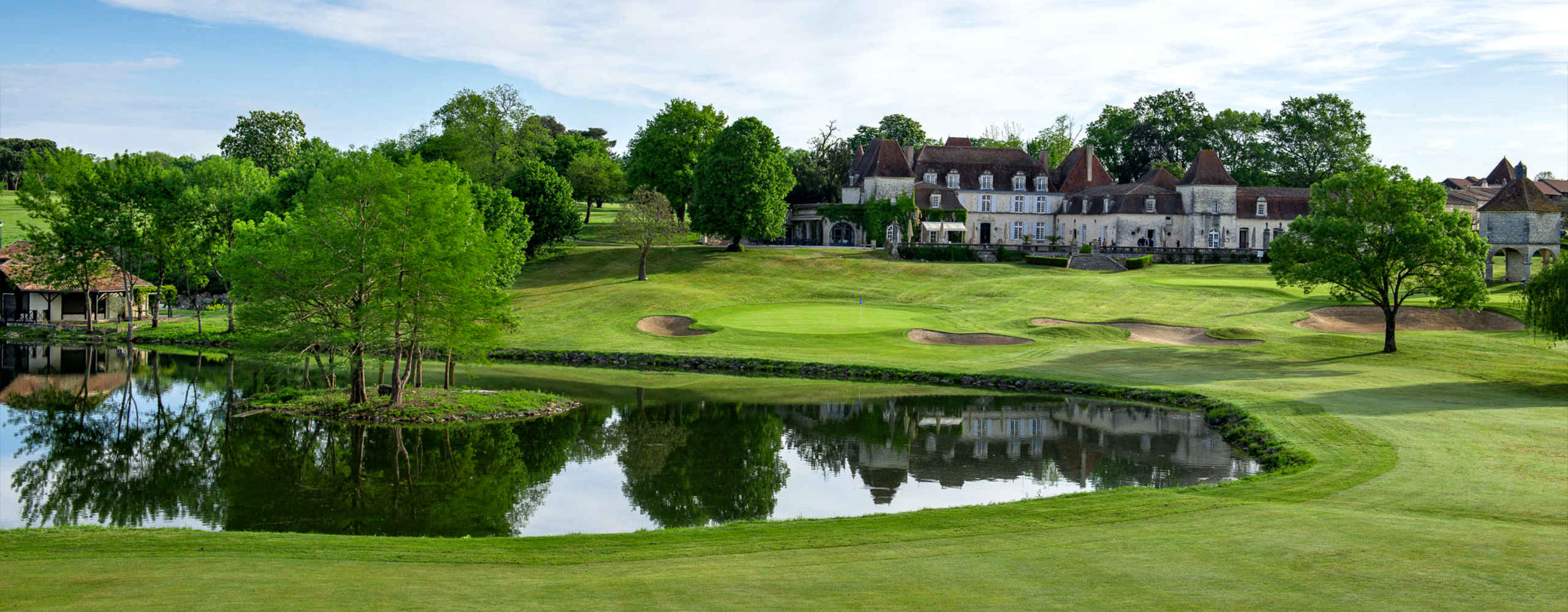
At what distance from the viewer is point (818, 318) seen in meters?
51.6

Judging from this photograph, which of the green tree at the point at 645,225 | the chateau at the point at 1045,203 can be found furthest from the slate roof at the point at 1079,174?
the green tree at the point at 645,225

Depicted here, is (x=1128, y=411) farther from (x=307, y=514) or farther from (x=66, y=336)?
(x=66, y=336)

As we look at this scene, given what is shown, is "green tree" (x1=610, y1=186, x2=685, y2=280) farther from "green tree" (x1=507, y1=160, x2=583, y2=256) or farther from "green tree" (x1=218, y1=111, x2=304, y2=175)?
"green tree" (x1=218, y1=111, x2=304, y2=175)

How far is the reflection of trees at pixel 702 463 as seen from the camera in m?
20.2

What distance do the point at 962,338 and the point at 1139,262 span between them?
29.4 m

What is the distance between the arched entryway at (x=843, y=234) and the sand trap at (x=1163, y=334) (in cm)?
3550

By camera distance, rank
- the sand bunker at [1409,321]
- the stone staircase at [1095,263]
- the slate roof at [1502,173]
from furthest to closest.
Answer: the slate roof at [1502,173]
the stone staircase at [1095,263]
the sand bunker at [1409,321]

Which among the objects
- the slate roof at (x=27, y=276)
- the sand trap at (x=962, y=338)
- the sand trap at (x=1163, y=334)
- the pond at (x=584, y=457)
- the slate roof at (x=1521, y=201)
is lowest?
the pond at (x=584, y=457)

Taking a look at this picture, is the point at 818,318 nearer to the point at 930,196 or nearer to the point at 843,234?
the point at 930,196

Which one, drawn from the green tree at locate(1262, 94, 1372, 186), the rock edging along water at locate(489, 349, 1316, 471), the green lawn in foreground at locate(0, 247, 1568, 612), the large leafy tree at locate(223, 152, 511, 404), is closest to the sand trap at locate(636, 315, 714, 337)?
the rock edging along water at locate(489, 349, 1316, 471)

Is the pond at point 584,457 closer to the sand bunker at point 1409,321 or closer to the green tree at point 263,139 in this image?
Answer: the sand bunker at point 1409,321

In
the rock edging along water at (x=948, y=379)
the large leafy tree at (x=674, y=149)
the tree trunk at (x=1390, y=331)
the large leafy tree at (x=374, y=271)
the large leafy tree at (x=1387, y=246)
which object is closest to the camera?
the rock edging along water at (x=948, y=379)

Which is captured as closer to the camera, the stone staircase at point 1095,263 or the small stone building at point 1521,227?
the small stone building at point 1521,227

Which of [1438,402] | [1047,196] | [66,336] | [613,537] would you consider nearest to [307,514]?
[613,537]
